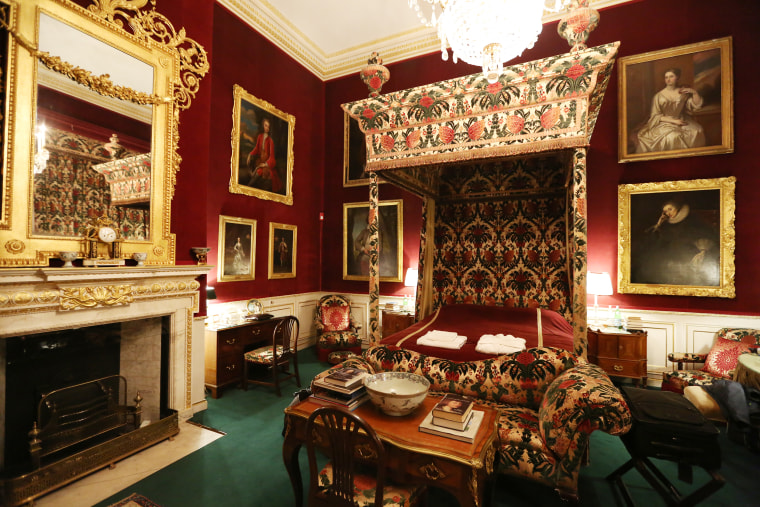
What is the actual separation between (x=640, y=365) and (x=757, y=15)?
477 centimetres

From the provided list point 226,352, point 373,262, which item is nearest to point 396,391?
point 373,262

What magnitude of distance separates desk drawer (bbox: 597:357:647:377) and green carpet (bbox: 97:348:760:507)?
1.00 meters

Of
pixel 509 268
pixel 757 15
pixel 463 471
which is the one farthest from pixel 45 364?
pixel 757 15

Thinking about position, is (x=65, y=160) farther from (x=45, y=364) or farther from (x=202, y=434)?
(x=202, y=434)

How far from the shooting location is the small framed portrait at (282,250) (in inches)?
230

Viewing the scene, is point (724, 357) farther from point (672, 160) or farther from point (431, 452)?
point (431, 452)

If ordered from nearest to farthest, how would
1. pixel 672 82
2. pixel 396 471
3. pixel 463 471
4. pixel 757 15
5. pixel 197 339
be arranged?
pixel 463 471
pixel 396 471
pixel 197 339
pixel 757 15
pixel 672 82

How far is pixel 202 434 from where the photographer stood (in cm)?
346

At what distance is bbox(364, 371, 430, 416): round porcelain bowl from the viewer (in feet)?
6.35

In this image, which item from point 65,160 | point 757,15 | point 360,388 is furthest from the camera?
point 757,15

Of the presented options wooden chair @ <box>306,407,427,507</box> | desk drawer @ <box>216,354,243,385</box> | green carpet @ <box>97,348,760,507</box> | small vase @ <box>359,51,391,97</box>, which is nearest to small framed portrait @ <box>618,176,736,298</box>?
green carpet @ <box>97,348,760,507</box>

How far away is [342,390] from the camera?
6.96ft

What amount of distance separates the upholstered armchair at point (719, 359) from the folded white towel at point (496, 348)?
205 cm

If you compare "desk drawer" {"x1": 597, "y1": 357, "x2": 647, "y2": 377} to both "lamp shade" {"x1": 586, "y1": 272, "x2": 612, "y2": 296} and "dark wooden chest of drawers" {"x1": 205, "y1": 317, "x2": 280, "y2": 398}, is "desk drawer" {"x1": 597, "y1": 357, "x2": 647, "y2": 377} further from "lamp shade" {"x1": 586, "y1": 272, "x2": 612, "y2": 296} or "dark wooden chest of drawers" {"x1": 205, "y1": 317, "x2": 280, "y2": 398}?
"dark wooden chest of drawers" {"x1": 205, "y1": 317, "x2": 280, "y2": 398}
